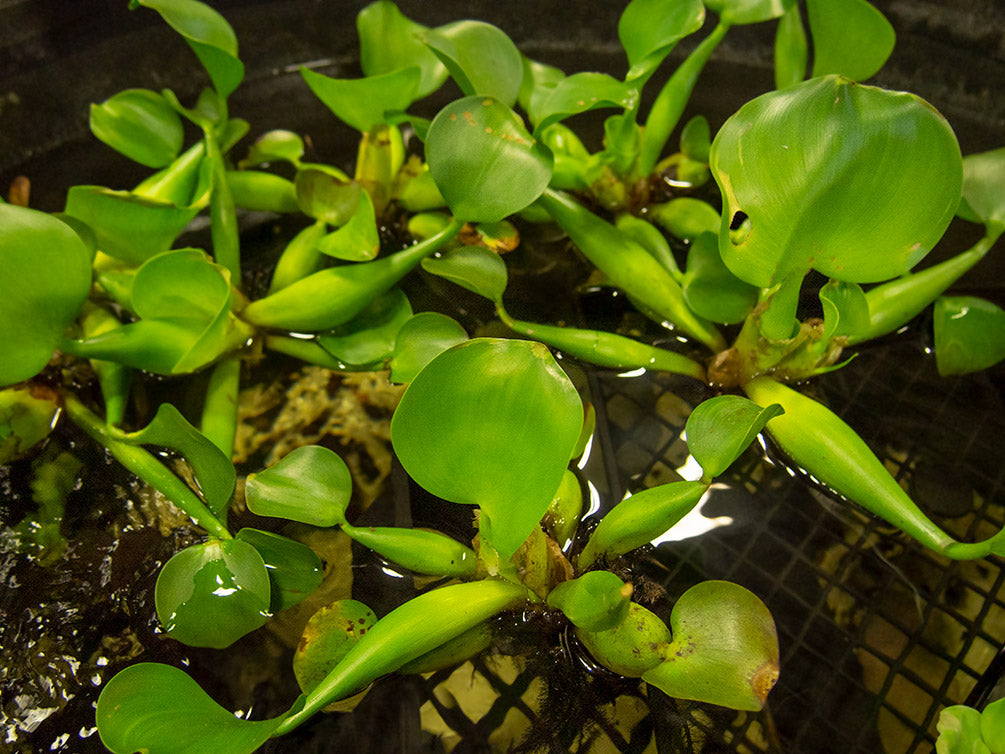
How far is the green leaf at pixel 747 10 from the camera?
0.90m

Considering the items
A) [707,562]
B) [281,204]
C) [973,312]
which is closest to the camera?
[707,562]

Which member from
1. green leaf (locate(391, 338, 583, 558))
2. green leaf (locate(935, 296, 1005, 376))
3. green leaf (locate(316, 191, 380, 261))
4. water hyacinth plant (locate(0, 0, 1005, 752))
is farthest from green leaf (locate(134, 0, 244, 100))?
green leaf (locate(935, 296, 1005, 376))

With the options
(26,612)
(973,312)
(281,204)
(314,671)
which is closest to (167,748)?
(314,671)

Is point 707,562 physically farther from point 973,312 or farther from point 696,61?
point 696,61

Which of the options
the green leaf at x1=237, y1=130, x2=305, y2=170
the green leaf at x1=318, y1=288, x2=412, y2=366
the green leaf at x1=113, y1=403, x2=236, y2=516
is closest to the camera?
the green leaf at x1=113, y1=403, x2=236, y2=516

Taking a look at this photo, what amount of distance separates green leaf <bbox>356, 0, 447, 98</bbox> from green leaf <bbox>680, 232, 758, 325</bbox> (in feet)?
1.46

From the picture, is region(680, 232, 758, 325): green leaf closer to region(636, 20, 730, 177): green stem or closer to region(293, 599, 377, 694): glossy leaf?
region(636, 20, 730, 177): green stem

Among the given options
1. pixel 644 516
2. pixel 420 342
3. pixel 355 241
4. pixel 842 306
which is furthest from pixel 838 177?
pixel 355 241

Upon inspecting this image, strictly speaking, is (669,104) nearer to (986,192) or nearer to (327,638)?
(986,192)

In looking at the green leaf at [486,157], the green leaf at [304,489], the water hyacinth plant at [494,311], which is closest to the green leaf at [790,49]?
the water hyacinth plant at [494,311]

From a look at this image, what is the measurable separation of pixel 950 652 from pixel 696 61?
2.50 feet

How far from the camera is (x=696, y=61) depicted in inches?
38.2

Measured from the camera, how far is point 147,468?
0.78 metres

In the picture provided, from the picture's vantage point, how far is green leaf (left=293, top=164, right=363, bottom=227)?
97 centimetres
